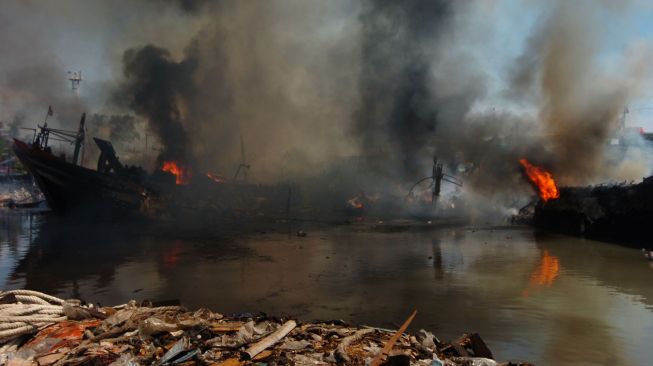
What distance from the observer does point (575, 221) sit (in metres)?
25.2

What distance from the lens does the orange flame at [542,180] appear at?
30.3 meters

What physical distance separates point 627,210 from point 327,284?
16307 millimetres

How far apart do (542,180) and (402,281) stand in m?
23.0

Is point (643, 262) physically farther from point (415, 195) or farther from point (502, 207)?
point (415, 195)

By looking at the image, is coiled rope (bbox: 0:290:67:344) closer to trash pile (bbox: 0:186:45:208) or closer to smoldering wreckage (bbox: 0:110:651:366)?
smoldering wreckage (bbox: 0:110:651:366)

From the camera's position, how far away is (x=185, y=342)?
5.64m

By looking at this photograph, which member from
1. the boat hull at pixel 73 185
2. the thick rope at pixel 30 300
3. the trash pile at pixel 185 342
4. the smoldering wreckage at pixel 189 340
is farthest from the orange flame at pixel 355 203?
the thick rope at pixel 30 300

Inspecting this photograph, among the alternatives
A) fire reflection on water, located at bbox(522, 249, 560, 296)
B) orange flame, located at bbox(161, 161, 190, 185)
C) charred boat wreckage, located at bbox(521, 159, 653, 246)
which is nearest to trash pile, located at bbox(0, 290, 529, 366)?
fire reflection on water, located at bbox(522, 249, 560, 296)

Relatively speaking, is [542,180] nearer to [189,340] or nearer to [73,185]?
[189,340]

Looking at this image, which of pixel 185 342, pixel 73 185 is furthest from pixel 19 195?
pixel 185 342

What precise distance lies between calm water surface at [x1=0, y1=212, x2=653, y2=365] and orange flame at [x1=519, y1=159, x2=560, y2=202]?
8102mm

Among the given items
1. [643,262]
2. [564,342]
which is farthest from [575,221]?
[564,342]

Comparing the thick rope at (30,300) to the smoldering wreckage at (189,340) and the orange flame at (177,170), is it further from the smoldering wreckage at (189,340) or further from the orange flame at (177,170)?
the orange flame at (177,170)

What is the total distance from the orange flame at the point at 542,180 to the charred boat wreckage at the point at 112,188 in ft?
74.9
